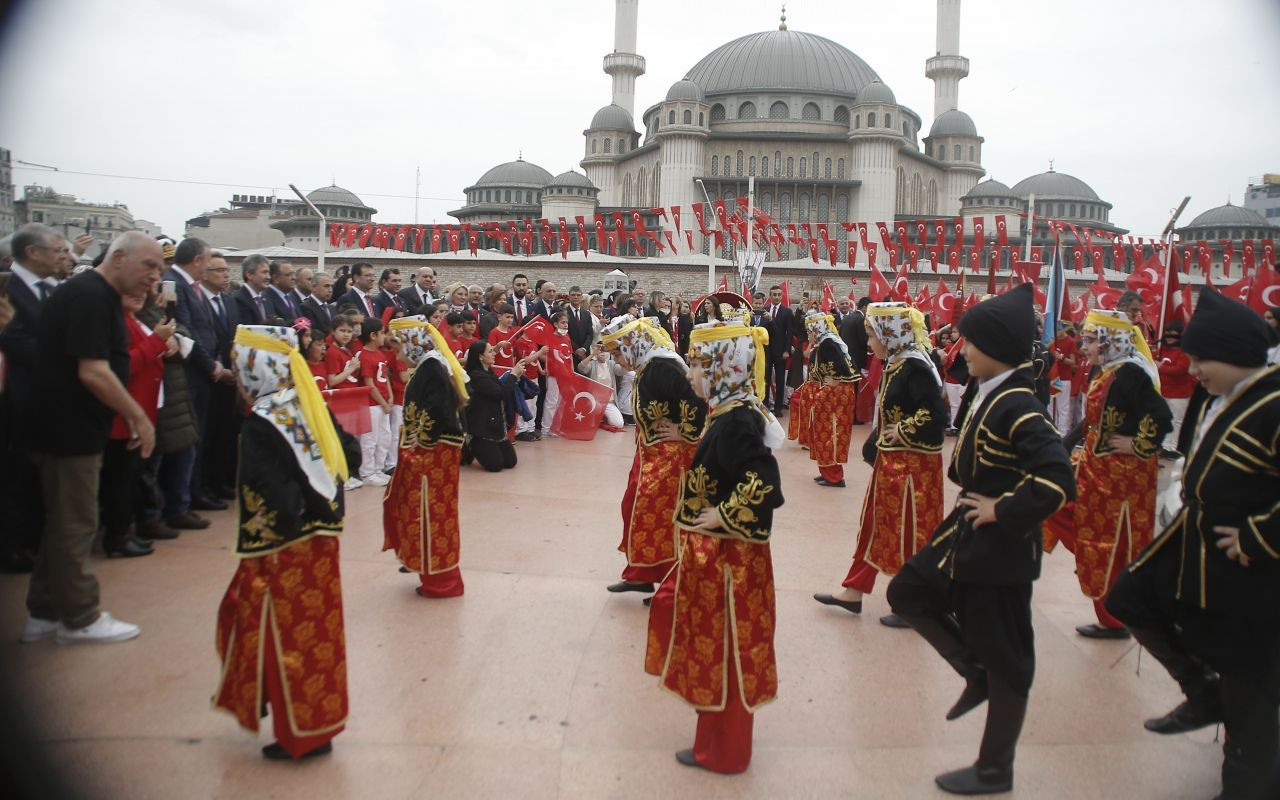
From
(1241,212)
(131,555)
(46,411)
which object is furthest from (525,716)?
(1241,212)

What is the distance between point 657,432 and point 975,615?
244 centimetres

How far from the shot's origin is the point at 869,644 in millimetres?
5078

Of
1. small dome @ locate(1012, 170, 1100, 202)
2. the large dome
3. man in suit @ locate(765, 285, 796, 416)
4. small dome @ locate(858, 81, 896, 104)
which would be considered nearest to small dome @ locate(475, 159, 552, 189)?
the large dome

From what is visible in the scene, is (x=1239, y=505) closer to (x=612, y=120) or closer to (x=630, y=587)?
(x=630, y=587)

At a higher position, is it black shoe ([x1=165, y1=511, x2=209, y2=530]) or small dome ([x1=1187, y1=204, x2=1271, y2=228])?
small dome ([x1=1187, y1=204, x2=1271, y2=228])

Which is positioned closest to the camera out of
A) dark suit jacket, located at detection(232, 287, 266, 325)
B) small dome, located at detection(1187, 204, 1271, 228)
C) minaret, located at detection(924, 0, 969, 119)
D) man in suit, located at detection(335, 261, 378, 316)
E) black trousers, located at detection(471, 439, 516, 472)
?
dark suit jacket, located at detection(232, 287, 266, 325)

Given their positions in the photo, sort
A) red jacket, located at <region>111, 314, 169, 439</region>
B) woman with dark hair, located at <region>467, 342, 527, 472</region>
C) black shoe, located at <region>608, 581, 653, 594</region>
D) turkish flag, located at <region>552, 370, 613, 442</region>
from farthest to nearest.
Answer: turkish flag, located at <region>552, 370, 613, 442</region>
woman with dark hair, located at <region>467, 342, 527, 472</region>
red jacket, located at <region>111, 314, 169, 439</region>
black shoe, located at <region>608, 581, 653, 594</region>

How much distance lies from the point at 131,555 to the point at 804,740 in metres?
4.82

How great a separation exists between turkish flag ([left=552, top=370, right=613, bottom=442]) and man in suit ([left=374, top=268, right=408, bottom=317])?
2296mm

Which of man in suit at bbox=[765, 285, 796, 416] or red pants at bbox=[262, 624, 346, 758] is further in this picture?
man in suit at bbox=[765, 285, 796, 416]

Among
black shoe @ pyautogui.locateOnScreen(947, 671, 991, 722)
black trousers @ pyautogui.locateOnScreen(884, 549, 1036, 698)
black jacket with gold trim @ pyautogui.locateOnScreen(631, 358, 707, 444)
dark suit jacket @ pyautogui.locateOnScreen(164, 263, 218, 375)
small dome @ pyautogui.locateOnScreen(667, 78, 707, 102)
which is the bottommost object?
black shoe @ pyautogui.locateOnScreen(947, 671, 991, 722)

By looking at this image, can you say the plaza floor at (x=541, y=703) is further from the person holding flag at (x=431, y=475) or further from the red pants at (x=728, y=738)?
the person holding flag at (x=431, y=475)

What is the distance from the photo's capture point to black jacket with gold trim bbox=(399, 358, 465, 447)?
539 cm

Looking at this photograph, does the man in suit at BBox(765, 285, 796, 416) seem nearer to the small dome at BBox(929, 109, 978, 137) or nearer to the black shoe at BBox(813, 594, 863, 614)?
the black shoe at BBox(813, 594, 863, 614)
